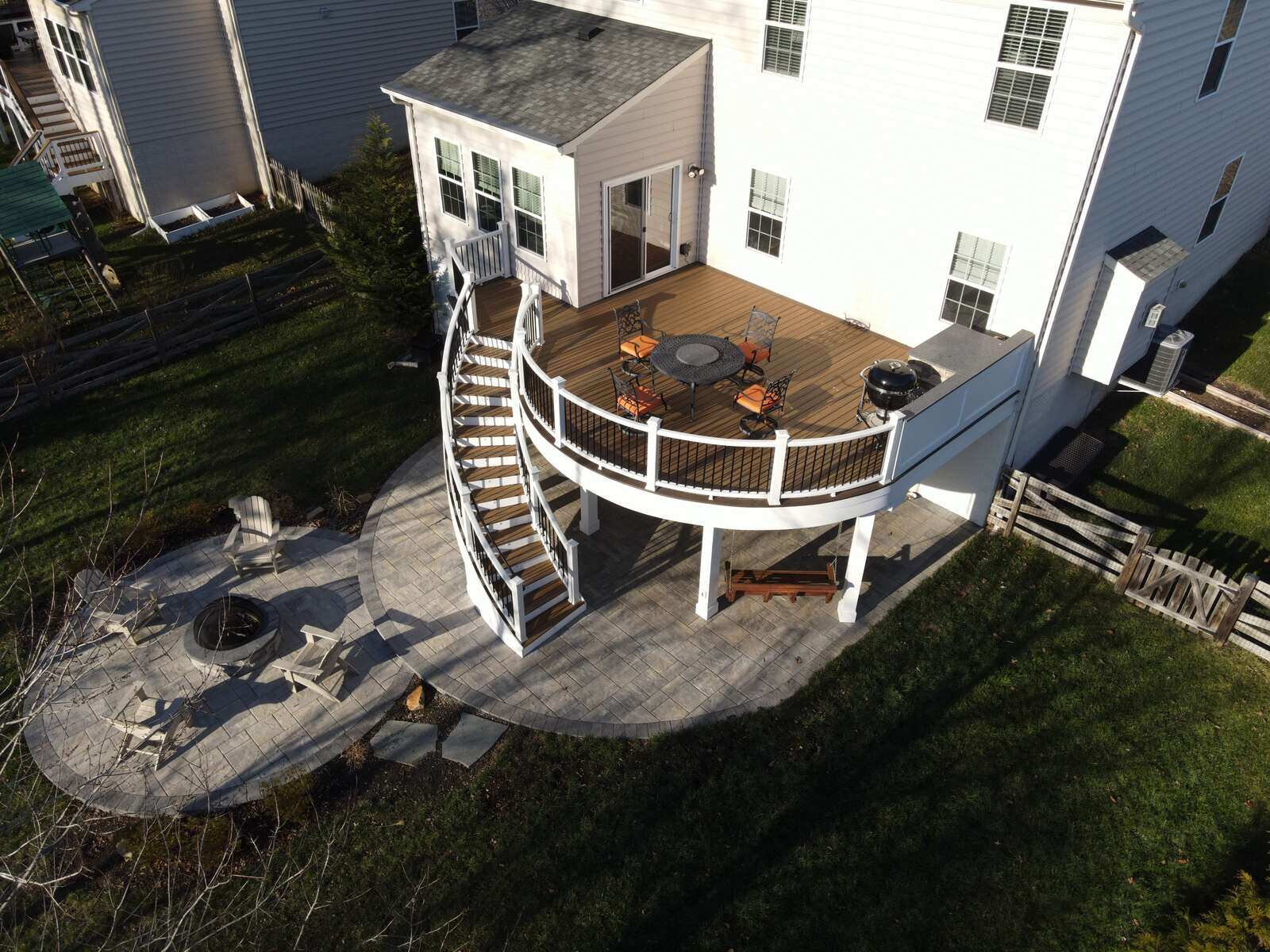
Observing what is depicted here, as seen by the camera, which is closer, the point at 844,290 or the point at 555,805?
the point at 555,805

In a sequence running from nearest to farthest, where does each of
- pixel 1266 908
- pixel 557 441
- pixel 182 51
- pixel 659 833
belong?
pixel 1266 908 → pixel 659 833 → pixel 557 441 → pixel 182 51

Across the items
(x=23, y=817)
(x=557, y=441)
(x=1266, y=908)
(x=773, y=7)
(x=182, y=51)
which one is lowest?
(x=23, y=817)

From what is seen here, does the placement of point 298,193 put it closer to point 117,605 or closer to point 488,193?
point 488,193

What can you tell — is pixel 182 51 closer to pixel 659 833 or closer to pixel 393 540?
pixel 393 540

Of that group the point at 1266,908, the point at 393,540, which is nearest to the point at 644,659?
the point at 393,540

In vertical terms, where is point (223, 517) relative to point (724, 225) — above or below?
below

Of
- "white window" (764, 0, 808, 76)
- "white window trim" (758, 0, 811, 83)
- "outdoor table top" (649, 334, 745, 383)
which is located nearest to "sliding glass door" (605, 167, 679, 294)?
"white window trim" (758, 0, 811, 83)

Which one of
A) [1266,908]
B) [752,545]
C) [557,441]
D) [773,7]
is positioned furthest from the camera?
[752,545]

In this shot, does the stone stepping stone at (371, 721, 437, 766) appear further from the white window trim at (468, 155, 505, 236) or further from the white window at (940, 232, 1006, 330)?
the white window at (940, 232, 1006, 330)
